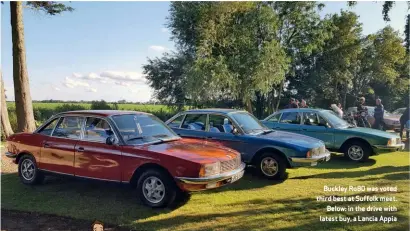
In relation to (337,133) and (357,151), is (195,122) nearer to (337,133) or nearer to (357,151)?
(337,133)

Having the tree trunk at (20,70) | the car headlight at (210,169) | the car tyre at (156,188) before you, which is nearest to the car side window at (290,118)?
the car headlight at (210,169)

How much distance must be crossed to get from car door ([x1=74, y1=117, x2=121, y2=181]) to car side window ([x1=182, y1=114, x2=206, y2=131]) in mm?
2693

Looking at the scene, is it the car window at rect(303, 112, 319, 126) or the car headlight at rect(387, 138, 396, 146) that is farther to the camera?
the car window at rect(303, 112, 319, 126)

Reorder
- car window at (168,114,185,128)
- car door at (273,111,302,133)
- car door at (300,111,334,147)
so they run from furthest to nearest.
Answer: car door at (273,111,302,133) < car door at (300,111,334,147) < car window at (168,114,185,128)

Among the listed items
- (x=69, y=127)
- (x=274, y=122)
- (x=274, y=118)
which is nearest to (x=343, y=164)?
(x=274, y=122)

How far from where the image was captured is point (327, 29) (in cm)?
2806

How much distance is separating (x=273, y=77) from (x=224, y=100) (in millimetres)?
4381

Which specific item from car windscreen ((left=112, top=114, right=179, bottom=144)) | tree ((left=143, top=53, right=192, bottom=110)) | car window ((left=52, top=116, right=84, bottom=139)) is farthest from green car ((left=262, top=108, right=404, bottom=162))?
tree ((left=143, top=53, right=192, bottom=110))

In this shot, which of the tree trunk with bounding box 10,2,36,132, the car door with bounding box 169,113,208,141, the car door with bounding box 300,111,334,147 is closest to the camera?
the car door with bounding box 169,113,208,141

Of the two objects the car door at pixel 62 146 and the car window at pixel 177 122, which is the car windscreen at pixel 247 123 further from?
the car door at pixel 62 146

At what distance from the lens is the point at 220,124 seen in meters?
8.44

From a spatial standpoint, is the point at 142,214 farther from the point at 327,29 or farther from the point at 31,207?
the point at 327,29

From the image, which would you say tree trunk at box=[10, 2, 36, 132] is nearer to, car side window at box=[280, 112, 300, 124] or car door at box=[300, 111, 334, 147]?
car side window at box=[280, 112, 300, 124]

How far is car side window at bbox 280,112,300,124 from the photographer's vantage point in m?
10.8
